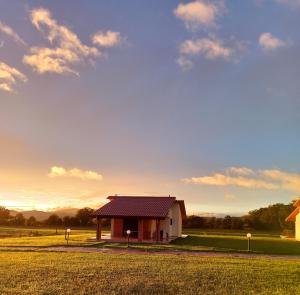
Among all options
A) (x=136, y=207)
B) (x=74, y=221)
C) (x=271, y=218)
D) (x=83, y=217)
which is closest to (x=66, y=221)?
(x=74, y=221)

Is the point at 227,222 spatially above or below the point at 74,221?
above

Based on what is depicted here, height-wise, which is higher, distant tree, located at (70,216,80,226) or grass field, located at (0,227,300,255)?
distant tree, located at (70,216,80,226)

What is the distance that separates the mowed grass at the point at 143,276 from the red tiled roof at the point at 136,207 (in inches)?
619

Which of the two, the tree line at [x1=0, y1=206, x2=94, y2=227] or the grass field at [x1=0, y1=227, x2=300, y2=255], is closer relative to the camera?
the grass field at [x1=0, y1=227, x2=300, y2=255]

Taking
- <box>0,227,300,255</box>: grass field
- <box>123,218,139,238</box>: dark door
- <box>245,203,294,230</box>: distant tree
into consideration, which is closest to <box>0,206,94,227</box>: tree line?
<box>245,203,294,230</box>: distant tree

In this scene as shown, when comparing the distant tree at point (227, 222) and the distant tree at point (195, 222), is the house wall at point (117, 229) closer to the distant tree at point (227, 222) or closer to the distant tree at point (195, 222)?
the distant tree at point (195, 222)

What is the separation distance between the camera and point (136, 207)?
34.8 metres

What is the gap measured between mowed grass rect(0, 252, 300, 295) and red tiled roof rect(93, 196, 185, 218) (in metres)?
15.7

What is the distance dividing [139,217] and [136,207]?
6.11 ft

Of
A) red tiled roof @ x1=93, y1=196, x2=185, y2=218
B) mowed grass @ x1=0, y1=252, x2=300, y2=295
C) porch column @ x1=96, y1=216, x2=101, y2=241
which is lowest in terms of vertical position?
mowed grass @ x1=0, y1=252, x2=300, y2=295

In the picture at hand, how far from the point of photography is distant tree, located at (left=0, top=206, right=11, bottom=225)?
67.3 m

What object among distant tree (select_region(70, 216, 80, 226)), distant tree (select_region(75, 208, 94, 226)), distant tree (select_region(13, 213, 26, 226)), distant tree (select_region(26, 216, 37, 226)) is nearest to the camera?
distant tree (select_region(75, 208, 94, 226))

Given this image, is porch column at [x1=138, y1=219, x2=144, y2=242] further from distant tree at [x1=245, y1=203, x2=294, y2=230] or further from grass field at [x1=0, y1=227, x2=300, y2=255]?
distant tree at [x1=245, y1=203, x2=294, y2=230]

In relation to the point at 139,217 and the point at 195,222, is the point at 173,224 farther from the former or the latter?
the point at 195,222
